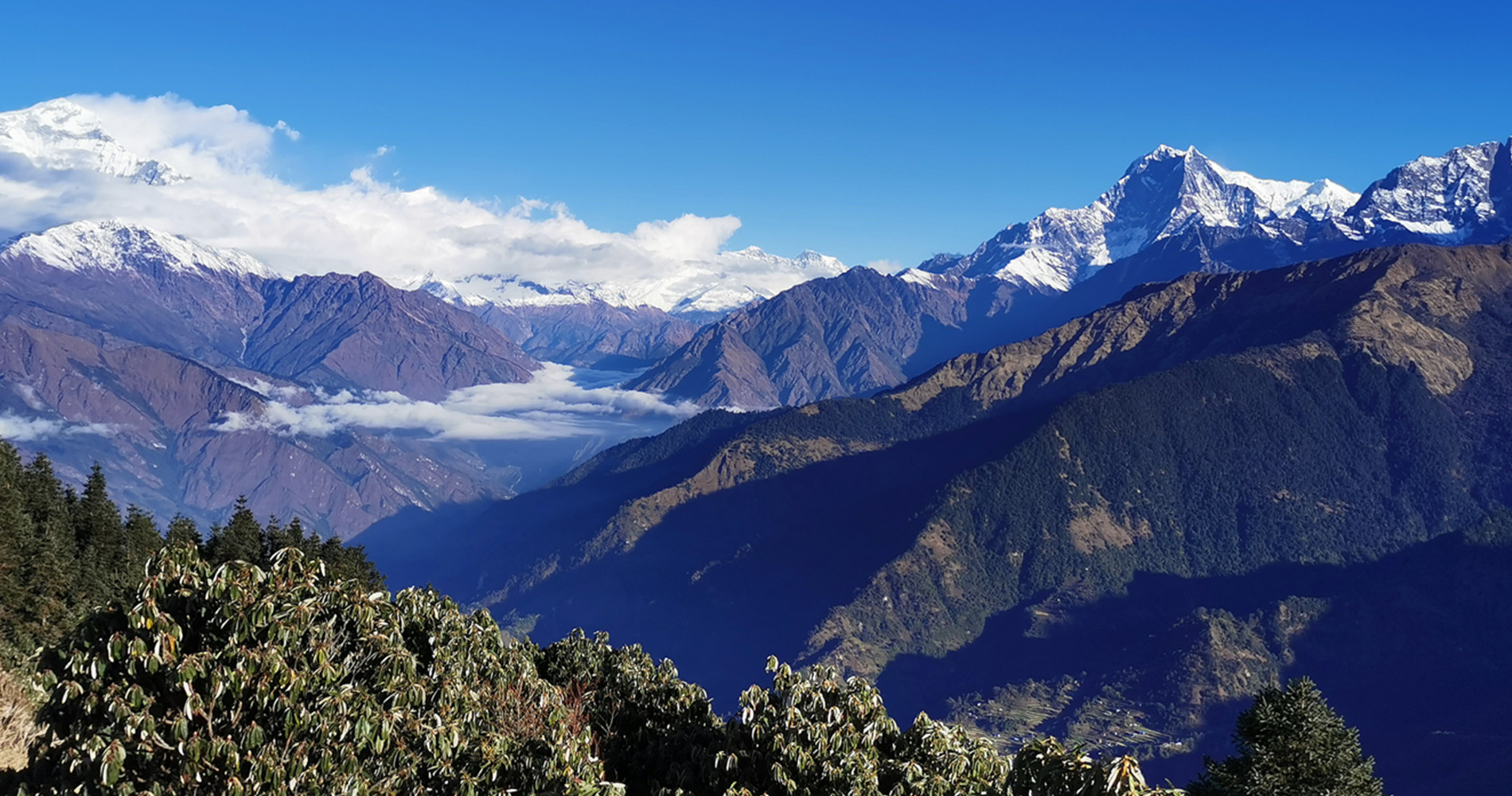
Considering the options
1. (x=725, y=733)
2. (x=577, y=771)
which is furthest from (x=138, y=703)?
(x=725, y=733)

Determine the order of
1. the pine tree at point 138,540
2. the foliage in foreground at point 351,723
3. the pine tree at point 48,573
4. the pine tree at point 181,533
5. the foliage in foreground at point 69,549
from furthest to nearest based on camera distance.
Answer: the pine tree at point 181,533
the pine tree at point 138,540
the pine tree at point 48,573
the foliage in foreground at point 69,549
the foliage in foreground at point 351,723

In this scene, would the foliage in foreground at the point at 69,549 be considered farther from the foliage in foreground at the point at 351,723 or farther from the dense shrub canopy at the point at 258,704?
the dense shrub canopy at the point at 258,704

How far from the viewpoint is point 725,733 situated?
115 ft

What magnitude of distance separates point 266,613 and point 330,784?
4806 mm

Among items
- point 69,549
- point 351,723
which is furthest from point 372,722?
point 69,549

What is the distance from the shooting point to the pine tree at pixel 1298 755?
169 feet

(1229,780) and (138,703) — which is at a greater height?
(138,703)

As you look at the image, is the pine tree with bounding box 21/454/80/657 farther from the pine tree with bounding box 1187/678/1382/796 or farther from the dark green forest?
the pine tree with bounding box 1187/678/1382/796

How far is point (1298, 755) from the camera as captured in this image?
5238cm

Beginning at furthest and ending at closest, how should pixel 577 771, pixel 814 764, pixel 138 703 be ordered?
pixel 814 764
pixel 577 771
pixel 138 703

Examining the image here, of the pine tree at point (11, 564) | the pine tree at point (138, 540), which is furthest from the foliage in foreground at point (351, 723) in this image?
the pine tree at point (138, 540)

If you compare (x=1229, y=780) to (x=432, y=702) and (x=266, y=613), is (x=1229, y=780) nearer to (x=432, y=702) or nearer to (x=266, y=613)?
(x=432, y=702)

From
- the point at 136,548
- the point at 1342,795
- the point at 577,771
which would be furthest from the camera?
the point at 136,548

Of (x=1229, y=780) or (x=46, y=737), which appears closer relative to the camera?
(x=46, y=737)
